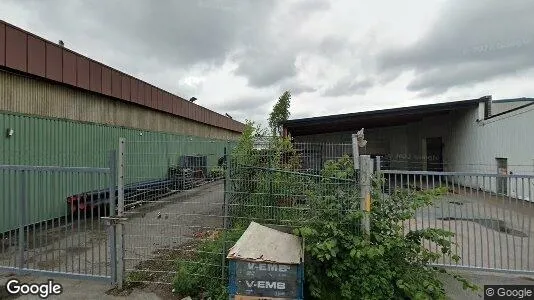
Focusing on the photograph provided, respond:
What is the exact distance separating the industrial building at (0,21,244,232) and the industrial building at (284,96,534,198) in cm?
569

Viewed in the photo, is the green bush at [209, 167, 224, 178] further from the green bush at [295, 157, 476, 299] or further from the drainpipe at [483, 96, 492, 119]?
the drainpipe at [483, 96, 492, 119]

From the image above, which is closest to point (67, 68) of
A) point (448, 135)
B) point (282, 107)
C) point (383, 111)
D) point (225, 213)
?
point (225, 213)

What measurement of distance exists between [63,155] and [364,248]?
29.2ft

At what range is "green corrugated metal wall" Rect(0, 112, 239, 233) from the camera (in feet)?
16.2

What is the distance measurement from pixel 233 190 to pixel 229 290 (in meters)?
1.32

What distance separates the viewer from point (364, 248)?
4.04m

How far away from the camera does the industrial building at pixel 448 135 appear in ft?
44.3

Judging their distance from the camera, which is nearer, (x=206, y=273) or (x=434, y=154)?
(x=206, y=273)

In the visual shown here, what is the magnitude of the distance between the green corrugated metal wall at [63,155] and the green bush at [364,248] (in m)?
1.67

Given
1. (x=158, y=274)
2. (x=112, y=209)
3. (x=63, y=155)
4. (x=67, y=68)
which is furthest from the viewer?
(x=67, y=68)

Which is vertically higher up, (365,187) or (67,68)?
(67,68)

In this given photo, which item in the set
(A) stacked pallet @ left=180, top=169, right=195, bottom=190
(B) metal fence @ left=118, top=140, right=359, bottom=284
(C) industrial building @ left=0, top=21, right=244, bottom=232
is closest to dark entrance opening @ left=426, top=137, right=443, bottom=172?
(C) industrial building @ left=0, top=21, right=244, bottom=232

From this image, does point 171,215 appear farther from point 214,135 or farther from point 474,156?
point 214,135

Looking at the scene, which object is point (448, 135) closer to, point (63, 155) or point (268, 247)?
point (268, 247)
